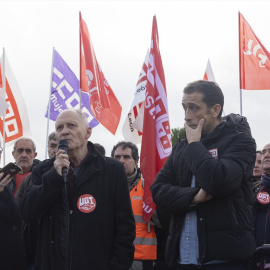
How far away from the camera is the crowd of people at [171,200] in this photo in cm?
329

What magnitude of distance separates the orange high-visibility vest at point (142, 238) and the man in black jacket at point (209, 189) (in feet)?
6.08

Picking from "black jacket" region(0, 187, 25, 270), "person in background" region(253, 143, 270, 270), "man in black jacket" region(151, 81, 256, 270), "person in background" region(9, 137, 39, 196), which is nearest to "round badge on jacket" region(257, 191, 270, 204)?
"person in background" region(253, 143, 270, 270)

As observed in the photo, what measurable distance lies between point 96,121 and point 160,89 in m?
2.35

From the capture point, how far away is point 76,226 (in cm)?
370

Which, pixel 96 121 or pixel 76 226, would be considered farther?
pixel 96 121

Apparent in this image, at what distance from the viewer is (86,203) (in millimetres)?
3768

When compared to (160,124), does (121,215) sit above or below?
below

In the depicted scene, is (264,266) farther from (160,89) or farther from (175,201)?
(160,89)

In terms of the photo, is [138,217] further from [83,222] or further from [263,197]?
[83,222]

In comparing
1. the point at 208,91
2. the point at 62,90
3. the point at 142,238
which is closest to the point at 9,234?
the point at 142,238

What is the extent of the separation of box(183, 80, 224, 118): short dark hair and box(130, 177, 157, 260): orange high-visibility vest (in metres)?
2.26

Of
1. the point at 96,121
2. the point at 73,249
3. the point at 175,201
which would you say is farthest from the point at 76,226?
the point at 96,121

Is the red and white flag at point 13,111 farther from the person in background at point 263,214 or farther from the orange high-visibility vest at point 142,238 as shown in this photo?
the person in background at point 263,214

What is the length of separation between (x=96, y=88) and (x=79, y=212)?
478 cm
